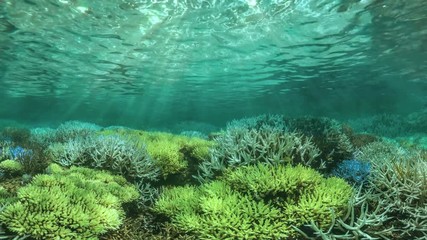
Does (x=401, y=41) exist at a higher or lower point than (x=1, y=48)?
lower

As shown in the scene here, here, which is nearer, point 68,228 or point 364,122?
point 68,228

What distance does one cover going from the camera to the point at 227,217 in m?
3.60

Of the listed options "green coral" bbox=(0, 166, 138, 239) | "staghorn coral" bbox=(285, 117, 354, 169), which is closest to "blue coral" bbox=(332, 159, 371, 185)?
"staghorn coral" bbox=(285, 117, 354, 169)

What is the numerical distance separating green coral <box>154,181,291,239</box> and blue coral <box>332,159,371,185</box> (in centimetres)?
245

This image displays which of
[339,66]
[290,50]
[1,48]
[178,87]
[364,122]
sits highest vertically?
[1,48]

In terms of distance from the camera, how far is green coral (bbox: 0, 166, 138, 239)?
10.5 feet

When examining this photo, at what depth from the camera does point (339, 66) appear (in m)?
24.9

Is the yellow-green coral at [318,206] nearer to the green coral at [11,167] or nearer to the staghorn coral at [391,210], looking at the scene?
the staghorn coral at [391,210]

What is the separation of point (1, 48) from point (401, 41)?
25.9m

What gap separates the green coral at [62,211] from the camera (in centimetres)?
320

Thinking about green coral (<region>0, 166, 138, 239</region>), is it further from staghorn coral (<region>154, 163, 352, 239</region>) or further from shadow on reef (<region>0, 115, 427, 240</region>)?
staghorn coral (<region>154, 163, 352, 239</region>)

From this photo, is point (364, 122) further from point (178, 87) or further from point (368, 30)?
point (178, 87)

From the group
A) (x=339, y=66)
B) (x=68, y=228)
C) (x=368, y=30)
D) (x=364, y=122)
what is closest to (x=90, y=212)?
(x=68, y=228)

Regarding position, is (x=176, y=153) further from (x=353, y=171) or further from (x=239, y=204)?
(x=353, y=171)
